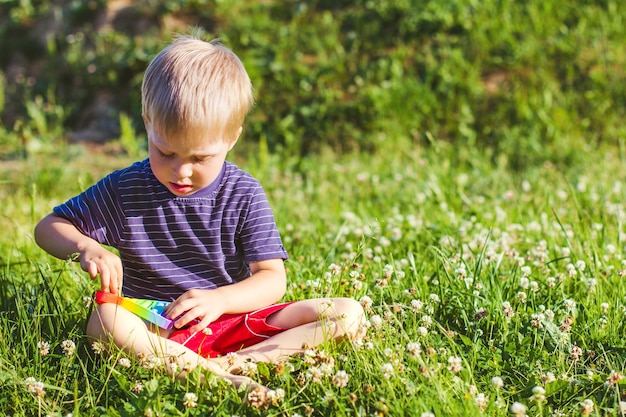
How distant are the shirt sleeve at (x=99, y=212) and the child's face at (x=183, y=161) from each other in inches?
11.1

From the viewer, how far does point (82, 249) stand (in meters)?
2.78

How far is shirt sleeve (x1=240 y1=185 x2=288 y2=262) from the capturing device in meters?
3.03

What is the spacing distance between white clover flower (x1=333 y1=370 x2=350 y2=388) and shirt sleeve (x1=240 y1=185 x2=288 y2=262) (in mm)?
688

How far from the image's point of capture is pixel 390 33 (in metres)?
7.46

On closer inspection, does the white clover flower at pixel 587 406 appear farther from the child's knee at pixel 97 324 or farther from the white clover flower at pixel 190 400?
the child's knee at pixel 97 324

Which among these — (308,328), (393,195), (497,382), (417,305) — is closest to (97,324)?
(308,328)

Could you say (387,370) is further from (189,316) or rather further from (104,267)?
(104,267)

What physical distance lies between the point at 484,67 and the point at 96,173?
365cm

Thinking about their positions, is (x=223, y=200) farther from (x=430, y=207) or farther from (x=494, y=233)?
(x=430, y=207)

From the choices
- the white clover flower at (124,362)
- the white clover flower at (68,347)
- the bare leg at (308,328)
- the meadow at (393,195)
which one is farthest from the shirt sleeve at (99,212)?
the bare leg at (308,328)

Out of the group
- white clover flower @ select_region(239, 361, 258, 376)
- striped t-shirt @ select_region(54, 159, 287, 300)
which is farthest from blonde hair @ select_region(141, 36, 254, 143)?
white clover flower @ select_region(239, 361, 258, 376)

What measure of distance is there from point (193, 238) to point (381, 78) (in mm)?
4373

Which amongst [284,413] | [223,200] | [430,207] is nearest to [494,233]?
[430,207]

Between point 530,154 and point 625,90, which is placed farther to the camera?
point 625,90
